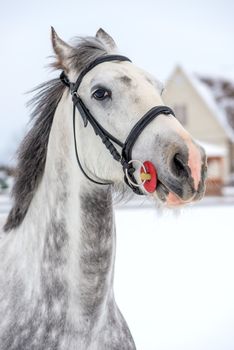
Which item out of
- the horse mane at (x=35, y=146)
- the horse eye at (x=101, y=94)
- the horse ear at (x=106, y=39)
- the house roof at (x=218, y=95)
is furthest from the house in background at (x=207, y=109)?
the horse eye at (x=101, y=94)

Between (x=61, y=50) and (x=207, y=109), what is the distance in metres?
25.9

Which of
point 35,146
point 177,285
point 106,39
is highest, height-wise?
point 106,39

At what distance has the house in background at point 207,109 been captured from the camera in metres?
27.0

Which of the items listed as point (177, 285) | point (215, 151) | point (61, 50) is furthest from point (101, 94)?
point (215, 151)

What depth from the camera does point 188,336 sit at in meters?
4.41

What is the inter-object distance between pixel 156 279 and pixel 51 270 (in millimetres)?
4393

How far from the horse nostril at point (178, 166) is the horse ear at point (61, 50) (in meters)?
0.81

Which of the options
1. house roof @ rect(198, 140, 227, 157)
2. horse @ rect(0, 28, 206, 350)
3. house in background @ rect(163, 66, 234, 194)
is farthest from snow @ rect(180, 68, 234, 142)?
horse @ rect(0, 28, 206, 350)

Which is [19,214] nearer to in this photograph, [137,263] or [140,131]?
[140,131]

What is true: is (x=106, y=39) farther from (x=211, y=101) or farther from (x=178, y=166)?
(x=211, y=101)

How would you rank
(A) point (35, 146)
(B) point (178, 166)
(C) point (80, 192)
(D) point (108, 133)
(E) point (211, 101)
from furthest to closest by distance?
1. (E) point (211, 101)
2. (A) point (35, 146)
3. (C) point (80, 192)
4. (D) point (108, 133)
5. (B) point (178, 166)

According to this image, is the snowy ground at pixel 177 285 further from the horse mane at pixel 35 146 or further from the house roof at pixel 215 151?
the house roof at pixel 215 151

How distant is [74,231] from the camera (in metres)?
2.19

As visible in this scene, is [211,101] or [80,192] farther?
[211,101]
